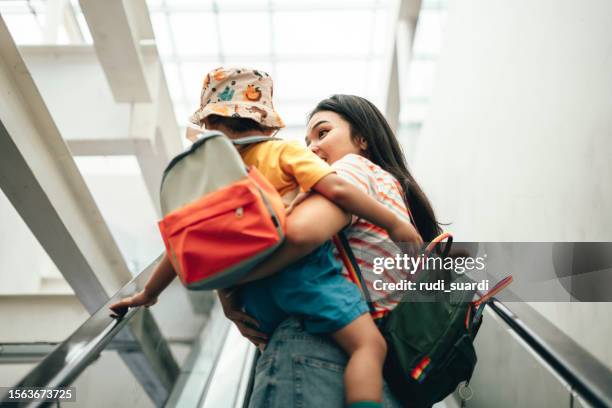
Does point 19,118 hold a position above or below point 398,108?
above

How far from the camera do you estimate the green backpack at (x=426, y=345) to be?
1.47 metres

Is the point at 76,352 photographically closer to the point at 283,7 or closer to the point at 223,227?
the point at 223,227

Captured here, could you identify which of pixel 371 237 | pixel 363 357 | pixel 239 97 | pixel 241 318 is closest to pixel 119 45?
pixel 239 97

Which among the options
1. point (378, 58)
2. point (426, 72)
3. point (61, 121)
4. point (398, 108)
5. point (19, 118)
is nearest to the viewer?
point (19, 118)

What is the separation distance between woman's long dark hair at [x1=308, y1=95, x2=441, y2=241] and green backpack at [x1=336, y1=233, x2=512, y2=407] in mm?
549

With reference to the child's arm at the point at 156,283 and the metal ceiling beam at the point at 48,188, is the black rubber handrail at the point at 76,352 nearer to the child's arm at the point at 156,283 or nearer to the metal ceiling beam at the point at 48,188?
the child's arm at the point at 156,283

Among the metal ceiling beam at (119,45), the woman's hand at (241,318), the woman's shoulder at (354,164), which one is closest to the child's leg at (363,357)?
the woman's hand at (241,318)

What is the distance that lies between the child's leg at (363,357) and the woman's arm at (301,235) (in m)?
0.28

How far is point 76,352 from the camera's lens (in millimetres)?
1997

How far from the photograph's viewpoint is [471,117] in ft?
16.6

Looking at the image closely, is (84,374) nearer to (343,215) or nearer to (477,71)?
(343,215)

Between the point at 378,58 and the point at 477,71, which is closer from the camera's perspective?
the point at 477,71

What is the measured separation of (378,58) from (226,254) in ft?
38.2

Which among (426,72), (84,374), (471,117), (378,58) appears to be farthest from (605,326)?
(378,58)
